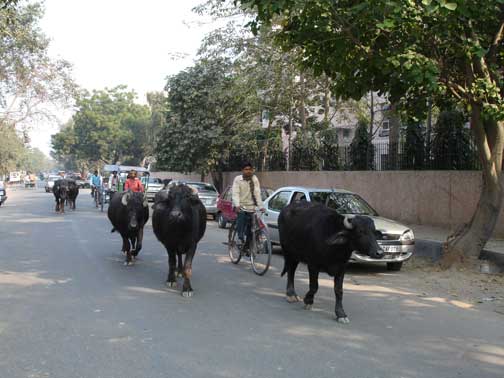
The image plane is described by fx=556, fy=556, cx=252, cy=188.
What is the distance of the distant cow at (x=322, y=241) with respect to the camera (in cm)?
674

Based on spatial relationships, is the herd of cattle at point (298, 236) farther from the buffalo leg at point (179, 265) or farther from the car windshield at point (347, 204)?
the car windshield at point (347, 204)

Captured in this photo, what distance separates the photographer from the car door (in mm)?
12500

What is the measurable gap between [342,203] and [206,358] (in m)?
7.24

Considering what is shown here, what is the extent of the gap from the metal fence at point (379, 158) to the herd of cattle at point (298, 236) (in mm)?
9226

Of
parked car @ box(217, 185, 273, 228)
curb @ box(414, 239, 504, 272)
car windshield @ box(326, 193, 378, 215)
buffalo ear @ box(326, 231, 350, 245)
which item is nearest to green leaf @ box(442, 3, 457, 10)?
buffalo ear @ box(326, 231, 350, 245)

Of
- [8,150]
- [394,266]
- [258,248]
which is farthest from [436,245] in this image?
[8,150]

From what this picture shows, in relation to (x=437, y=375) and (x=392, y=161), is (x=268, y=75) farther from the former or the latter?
(x=437, y=375)

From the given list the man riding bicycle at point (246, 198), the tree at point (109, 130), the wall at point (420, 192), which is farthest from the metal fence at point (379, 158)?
the tree at point (109, 130)

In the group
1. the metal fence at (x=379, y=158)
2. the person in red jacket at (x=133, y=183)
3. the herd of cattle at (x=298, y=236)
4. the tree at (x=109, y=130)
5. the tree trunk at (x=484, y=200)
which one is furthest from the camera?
the tree at (x=109, y=130)

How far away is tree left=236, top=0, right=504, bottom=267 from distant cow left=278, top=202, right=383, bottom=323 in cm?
313

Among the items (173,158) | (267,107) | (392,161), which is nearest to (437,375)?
(392,161)

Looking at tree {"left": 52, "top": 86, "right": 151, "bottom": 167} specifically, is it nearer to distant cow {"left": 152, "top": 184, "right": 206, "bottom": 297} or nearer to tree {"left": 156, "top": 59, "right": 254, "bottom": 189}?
tree {"left": 156, "top": 59, "right": 254, "bottom": 189}

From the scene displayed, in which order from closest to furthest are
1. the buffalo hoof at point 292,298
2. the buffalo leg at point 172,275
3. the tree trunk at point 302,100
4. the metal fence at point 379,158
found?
the buffalo hoof at point 292,298
the buffalo leg at point 172,275
the metal fence at point 379,158
the tree trunk at point 302,100

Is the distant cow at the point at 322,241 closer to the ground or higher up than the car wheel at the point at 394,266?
higher up
